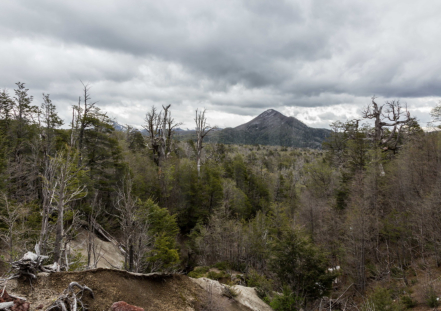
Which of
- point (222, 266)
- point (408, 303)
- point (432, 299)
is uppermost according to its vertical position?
point (432, 299)

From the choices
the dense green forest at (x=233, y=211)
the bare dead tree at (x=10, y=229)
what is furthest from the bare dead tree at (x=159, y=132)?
the bare dead tree at (x=10, y=229)

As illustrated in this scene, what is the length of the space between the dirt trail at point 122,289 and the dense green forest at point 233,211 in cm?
350

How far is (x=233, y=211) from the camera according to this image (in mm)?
33969

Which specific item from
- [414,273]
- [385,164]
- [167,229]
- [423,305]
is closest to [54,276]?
[167,229]

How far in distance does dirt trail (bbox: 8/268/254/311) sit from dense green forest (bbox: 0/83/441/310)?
3503 millimetres

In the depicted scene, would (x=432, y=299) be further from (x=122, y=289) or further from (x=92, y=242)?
(x=92, y=242)

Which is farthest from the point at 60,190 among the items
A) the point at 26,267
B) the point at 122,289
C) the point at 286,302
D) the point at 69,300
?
the point at 286,302

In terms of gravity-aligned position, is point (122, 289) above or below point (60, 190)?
below

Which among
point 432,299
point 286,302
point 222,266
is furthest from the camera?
point 222,266

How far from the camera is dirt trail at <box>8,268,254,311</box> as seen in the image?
5.57m

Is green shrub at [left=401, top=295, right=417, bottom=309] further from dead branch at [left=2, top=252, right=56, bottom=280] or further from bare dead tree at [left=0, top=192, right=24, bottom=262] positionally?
bare dead tree at [left=0, top=192, right=24, bottom=262]

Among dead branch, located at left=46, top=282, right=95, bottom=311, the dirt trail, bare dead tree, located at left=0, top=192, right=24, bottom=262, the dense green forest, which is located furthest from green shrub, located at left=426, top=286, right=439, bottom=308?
bare dead tree, located at left=0, top=192, right=24, bottom=262

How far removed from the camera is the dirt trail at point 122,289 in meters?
5.57

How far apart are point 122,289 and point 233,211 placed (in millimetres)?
28146
